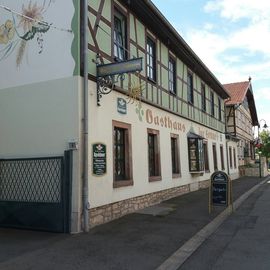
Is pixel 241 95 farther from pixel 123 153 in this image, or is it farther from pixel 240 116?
pixel 123 153

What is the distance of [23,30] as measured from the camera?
1043 centimetres

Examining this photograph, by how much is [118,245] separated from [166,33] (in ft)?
30.1

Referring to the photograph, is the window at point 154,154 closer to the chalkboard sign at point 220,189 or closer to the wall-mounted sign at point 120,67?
the chalkboard sign at point 220,189

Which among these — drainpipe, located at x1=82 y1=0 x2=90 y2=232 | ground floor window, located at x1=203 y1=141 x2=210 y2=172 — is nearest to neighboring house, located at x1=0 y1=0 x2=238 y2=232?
drainpipe, located at x1=82 y1=0 x2=90 y2=232

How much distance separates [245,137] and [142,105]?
28.4 metres

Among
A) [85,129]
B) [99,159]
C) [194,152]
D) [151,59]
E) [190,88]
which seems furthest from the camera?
[190,88]

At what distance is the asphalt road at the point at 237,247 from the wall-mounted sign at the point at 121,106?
3.96 meters

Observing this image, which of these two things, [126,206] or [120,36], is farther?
[120,36]

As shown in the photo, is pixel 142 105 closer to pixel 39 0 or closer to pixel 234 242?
pixel 39 0

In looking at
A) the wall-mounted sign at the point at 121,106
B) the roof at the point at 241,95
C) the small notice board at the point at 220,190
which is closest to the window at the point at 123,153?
the wall-mounted sign at the point at 121,106

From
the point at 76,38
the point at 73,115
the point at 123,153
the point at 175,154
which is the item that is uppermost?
the point at 76,38

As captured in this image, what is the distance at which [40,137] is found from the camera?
32.0 ft

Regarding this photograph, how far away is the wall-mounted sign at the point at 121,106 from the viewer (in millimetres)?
11087

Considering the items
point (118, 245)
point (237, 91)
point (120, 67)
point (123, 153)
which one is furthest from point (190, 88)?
point (237, 91)
